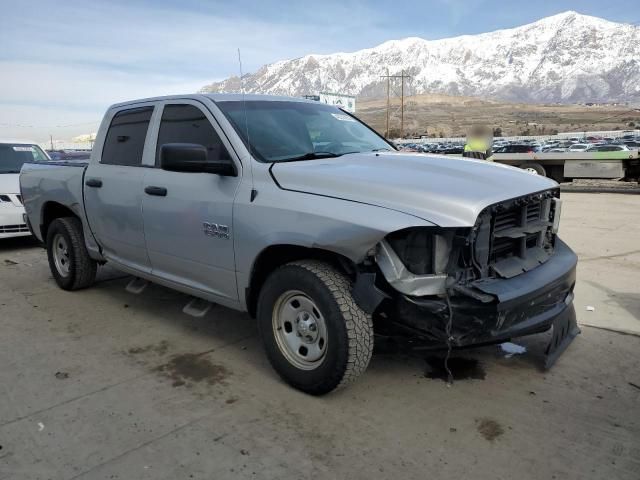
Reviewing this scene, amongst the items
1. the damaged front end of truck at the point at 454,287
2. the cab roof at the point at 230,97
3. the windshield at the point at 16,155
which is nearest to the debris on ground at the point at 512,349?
the damaged front end of truck at the point at 454,287

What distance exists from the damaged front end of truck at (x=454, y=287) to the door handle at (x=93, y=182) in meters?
2.91

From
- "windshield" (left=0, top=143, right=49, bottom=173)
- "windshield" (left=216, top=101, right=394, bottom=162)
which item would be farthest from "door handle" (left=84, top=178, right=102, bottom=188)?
"windshield" (left=0, top=143, right=49, bottom=173)

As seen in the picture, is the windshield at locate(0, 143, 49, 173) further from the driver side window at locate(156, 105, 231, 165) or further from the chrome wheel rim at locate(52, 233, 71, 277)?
the driver side window at locate(156, 105, 231, 165)

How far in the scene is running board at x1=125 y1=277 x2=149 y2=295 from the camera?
5820 mm

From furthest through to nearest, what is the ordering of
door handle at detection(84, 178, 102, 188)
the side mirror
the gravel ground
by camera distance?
door handle at detection(84, 178, 102, 188) → the side mirror → the gravel ground

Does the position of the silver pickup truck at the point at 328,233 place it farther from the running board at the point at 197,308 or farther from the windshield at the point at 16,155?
the windshield at the point at 16,155

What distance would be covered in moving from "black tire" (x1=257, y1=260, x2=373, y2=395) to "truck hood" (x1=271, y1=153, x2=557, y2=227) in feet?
1.54

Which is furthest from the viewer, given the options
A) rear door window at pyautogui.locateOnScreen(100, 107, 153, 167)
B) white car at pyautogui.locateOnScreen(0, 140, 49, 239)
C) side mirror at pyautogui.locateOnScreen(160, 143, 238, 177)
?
white car at pyautogui.locateOnScreen(0, 140, 49, 239)

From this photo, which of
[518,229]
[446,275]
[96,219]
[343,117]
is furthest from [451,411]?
[96,219]

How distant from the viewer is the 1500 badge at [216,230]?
3658mm

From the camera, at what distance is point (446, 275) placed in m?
2.99

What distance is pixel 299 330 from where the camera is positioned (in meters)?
3.39

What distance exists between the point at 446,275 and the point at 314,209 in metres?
0.82

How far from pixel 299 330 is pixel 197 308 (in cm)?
209
